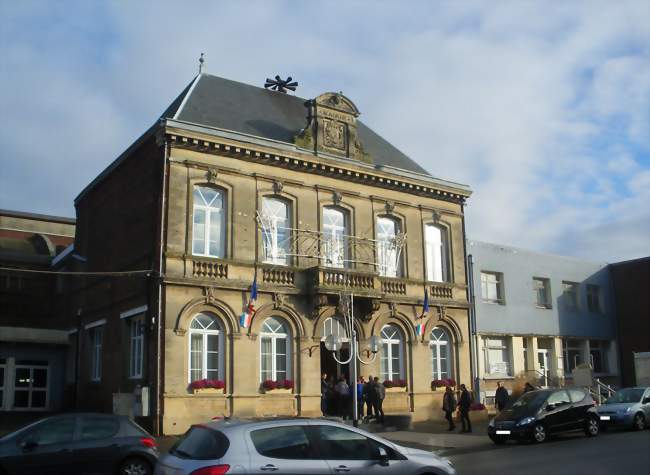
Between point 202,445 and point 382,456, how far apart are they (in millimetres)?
2352

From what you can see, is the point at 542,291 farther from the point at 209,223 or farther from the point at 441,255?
the point at 209,223

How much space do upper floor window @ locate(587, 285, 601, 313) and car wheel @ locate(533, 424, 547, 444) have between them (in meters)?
21.6

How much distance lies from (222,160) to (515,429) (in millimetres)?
12499

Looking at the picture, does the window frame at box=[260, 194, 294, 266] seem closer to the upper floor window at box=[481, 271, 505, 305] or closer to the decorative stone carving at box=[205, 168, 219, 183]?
the decorative stone carving at box=[205, 168, 219, 183]

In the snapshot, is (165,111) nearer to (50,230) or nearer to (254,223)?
(254,223)

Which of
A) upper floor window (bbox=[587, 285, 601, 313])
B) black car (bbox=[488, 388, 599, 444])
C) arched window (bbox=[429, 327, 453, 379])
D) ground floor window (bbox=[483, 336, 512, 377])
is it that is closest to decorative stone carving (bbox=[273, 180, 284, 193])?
arched window (bbox=[429, 327, 453, 379])

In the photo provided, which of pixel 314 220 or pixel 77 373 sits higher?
pixel 314 220

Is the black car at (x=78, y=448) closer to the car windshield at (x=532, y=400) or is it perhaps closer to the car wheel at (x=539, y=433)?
the car wheel at (x=539, y=433)

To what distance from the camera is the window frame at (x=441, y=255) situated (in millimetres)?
28094

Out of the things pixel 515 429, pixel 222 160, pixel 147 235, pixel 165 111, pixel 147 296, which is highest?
pixel 165 111

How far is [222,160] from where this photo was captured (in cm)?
2317

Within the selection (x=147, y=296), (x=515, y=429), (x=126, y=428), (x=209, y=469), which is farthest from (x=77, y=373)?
(x=209, y=469)

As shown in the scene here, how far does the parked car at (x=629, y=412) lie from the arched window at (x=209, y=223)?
521 inches

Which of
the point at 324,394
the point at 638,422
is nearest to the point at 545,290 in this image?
the point at 638,422
